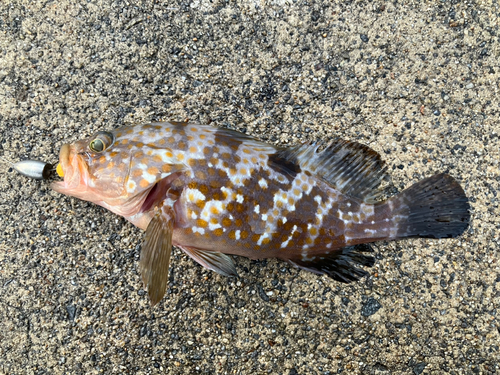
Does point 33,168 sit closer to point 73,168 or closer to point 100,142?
point 73,168

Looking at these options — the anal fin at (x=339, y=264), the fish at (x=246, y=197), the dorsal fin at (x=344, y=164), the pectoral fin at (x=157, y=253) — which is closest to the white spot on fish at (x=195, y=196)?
the fish at (x=246, y=197)

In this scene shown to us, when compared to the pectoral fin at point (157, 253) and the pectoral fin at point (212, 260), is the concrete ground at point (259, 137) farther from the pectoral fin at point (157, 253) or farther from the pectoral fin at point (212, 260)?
the pectoral fin at point (157, 253)

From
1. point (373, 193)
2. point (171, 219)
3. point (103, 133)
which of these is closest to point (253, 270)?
point (171, 219)

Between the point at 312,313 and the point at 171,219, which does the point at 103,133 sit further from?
the point at 312,313

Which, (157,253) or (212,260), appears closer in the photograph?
(157,253)

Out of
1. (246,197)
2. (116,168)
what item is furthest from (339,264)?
(116,168)

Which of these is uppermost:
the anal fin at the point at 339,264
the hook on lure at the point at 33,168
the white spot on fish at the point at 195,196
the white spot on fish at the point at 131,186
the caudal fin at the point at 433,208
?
the caudal fin at the point at 433,208

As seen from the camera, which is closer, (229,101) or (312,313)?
(312,313)
